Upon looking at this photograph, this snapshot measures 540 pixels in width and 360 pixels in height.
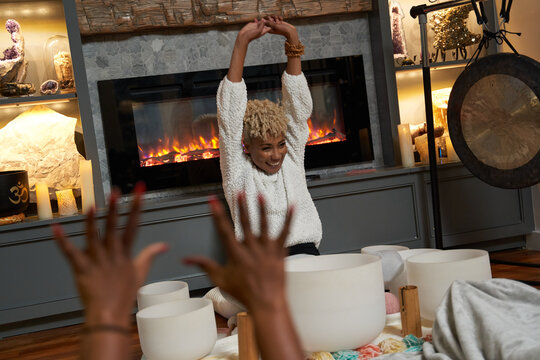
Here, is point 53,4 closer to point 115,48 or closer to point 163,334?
point 115,48

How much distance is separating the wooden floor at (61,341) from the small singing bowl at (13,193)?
556 millimetres

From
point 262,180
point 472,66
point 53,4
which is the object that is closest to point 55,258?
point 262,180

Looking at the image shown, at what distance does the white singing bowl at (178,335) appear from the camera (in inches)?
44.6

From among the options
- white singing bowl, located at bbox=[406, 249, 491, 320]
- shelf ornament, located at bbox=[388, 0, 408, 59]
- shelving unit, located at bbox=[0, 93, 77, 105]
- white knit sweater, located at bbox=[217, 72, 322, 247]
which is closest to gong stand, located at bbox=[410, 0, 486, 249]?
shelf ornament, located at bbox=[388, 0, 408, 59]

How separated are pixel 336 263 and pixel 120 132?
85.3 inches

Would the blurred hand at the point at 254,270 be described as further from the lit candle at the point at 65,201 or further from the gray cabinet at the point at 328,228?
the lit candle at the point at 65,201

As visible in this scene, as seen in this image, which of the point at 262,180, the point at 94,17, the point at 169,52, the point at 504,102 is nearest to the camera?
the point at 262,180

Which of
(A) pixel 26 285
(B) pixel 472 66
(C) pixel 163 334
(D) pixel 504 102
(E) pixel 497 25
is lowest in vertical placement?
(A) pixel 26 285

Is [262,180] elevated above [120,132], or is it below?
below

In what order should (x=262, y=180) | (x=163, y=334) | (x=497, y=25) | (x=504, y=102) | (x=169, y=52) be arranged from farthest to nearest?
(x=497, y=25), (x=169, y=52), (x=504, y=102), (x=262, y=180), (x=163, y=334)

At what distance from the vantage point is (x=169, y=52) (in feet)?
10.8

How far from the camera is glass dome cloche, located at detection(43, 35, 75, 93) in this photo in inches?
121

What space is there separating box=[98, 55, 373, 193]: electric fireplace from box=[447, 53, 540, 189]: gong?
26.5 inches

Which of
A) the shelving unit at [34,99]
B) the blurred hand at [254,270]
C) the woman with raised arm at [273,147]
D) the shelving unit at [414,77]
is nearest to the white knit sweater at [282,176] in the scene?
the woman with raised arm at [273,147]
